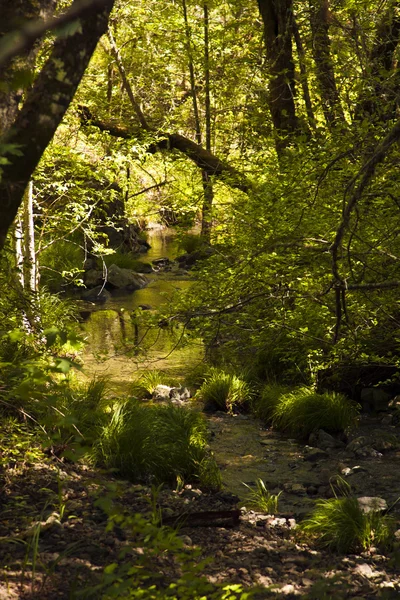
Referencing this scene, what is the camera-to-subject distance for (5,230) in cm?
267

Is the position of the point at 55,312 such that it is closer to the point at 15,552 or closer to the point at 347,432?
the point at 347,432

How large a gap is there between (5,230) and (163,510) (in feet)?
9.31

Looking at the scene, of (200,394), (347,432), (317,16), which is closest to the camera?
(347,432)

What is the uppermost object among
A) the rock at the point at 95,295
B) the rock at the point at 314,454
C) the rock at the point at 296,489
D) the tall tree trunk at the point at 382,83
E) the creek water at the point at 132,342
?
the tall tree trunk at the point at 382,83

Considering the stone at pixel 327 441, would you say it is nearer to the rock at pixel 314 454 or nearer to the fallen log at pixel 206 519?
the rock at pixel 314 454

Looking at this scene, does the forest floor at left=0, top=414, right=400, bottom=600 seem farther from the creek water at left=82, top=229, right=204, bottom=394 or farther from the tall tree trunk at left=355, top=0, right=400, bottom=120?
the tall tree trunk at left=355, top=0, right=400, bottom=120

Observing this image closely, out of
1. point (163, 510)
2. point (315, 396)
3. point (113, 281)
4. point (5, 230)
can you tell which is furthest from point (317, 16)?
point (113, 281)

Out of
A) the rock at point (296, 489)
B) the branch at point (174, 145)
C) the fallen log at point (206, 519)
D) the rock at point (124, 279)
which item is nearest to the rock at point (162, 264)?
the rock at point (124, 279)

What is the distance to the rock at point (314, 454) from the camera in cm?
668

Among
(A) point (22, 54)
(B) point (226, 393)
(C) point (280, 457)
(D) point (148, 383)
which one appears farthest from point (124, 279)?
(A) point (22, 54)

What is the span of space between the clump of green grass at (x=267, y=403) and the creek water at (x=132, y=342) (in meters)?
1.08

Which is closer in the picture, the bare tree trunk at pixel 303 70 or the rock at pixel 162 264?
the bare tree trunk at pixel 303 70

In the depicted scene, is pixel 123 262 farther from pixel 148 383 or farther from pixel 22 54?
pixel 22 54

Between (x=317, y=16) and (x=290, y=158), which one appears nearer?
(x=317, y=16)
